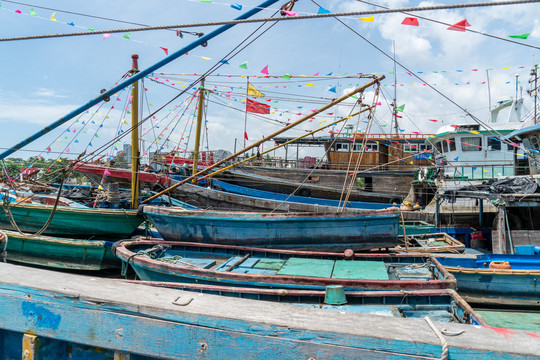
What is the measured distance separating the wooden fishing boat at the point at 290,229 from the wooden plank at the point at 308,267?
106 centimetres

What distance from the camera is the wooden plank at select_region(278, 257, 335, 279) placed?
6.32 metres

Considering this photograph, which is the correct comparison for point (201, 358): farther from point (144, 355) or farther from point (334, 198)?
point (334, 198)

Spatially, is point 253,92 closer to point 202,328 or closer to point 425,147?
point 202,328

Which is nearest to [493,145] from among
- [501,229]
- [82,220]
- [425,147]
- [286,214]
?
[425,147]

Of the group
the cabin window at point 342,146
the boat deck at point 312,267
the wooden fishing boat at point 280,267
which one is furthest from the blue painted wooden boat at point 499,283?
the cabin window at point 342,146

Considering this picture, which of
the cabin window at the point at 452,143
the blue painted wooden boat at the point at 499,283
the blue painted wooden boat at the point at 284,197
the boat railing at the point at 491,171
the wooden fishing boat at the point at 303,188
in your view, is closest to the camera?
the blue painted wooden boat at the point at 499,283

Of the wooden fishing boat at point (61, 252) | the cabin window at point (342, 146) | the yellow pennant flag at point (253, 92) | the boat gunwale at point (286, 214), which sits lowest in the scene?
the wooden fishing boat at point (61, 252)

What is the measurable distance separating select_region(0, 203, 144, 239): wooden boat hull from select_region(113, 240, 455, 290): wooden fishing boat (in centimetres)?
274

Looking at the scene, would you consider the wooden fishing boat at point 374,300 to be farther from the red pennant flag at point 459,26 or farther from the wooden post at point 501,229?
the wooden post at point 501,229

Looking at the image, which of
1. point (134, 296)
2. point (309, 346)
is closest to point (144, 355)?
point (134, 296)

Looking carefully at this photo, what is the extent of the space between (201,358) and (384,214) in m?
7.06

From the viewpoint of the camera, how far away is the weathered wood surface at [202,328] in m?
1.66

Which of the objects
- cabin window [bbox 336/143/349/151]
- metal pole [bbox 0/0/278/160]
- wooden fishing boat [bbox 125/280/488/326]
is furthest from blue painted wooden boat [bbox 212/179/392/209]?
metal pole [bbox 0/0/278/160]

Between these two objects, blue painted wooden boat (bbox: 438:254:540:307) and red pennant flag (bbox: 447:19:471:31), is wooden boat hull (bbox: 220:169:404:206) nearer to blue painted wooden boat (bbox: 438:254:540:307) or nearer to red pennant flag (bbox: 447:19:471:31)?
blue painted wooden boat (bbox: 438:254:540:307)
